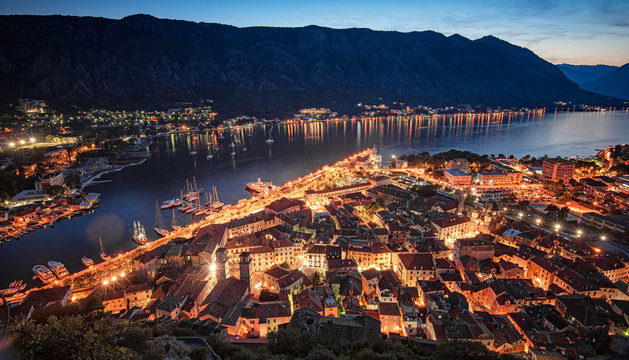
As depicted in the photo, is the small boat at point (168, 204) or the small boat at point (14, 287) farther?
the small boat at point (168, 204)

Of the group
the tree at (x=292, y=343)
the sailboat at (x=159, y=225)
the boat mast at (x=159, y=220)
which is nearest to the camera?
the tree at (x=292, y=343)

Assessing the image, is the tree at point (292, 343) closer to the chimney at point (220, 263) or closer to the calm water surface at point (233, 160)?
the chimney at point (220, 263)

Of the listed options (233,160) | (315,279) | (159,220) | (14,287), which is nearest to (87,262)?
(14,287)

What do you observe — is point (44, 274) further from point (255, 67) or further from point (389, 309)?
point (255, 67)

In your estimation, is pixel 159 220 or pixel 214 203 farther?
pixel 214 203

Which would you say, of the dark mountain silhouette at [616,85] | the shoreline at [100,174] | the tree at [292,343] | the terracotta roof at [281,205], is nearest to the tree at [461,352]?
the tree at [292,343]

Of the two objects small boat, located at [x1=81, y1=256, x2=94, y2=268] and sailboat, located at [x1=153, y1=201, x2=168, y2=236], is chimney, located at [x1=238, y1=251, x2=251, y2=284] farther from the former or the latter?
sailboat, located at [x1=153, y1=201, x2=168, y2=236]
